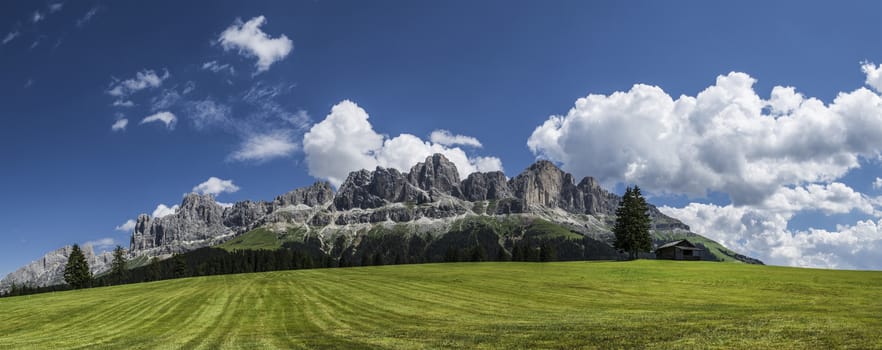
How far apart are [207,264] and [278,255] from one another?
27.3 metres

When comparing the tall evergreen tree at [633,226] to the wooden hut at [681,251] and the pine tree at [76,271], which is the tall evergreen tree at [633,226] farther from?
the pine tree at [76,271]

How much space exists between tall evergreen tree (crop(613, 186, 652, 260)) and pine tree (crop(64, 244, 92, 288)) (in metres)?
132

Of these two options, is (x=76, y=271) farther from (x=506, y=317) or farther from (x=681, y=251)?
(x=681, y=251)

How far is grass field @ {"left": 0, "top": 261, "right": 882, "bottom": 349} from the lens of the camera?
21312mm

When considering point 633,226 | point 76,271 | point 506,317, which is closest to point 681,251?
point 633,226

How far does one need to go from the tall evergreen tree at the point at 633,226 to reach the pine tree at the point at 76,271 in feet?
431

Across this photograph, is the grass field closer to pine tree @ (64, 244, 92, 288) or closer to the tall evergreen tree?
the tall evergreen tree

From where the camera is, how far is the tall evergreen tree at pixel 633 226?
103 m

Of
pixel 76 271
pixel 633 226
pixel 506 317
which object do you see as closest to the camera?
pixel 506 317

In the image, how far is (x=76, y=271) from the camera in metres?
129

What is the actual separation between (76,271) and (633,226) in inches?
5346

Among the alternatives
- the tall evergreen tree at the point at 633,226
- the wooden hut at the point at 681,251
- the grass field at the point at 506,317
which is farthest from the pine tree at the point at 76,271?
the wooden hut at the point at 681,251

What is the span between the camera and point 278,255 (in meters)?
197

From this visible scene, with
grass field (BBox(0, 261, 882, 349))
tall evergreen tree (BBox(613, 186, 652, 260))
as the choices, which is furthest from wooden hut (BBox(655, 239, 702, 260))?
grass field (BBox(0, 261, 882, 349))
